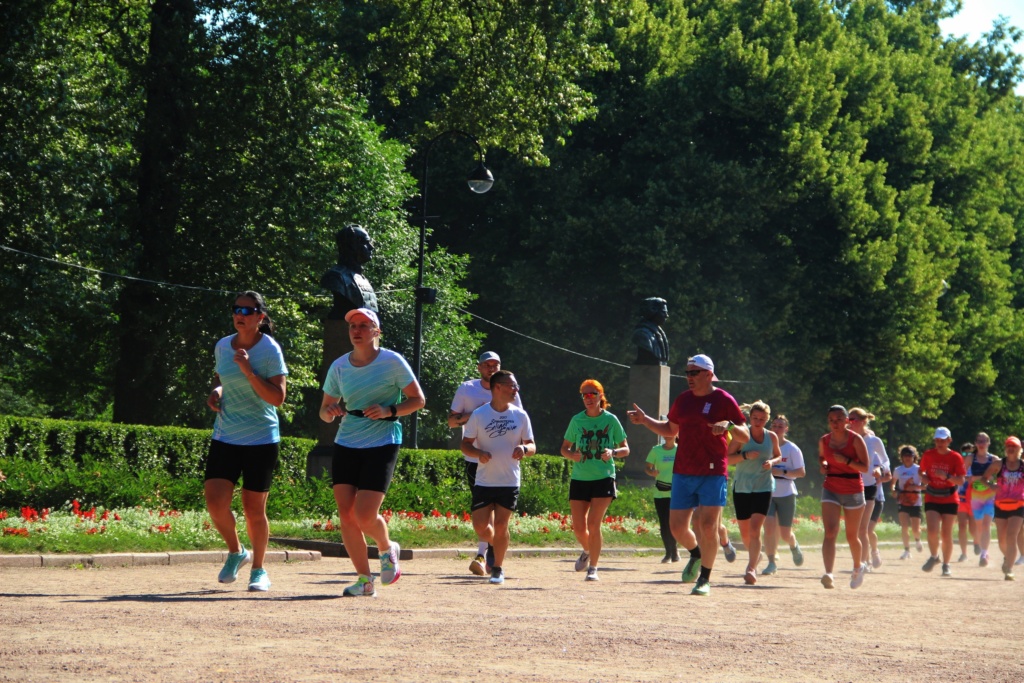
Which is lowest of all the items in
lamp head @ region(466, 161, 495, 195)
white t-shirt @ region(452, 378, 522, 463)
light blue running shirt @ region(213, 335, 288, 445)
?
light blue running shirt @ region(213, 335, 288, 445)

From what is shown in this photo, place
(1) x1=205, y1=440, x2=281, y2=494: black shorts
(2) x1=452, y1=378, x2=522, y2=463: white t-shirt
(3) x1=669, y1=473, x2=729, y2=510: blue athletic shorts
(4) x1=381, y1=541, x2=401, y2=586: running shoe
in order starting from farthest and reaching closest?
(2) x1=452, y1=378, x2=522, y2=463: white t-shirt, (3) x1=669, y1=473, x2=729, y2=510: blue athletic shorts, (4) x1=381, y1=541, x2=401, y2=586: running shoe, (1) x1=205, y1=440, x2=281, y2=494: black shorts

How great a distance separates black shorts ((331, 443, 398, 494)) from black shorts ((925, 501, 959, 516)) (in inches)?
448

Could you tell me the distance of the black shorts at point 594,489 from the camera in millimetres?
13133

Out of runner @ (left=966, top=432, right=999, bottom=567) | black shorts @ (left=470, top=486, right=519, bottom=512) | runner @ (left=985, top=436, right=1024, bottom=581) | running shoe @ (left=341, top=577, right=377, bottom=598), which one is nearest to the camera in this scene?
running shoe @ (left=341, top=577, right=377, bottom=598)

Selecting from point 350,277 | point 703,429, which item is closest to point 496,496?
point 703,429

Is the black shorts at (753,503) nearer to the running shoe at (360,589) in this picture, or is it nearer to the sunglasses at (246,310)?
the running shoe at (360,589)

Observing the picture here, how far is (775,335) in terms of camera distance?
39.2 meters

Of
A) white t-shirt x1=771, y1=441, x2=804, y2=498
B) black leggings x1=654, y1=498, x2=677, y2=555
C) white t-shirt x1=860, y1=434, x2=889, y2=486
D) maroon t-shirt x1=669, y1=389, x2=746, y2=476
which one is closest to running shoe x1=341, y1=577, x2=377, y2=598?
maroon t-shirt x1=669, y1=389, x2=746, y2=476

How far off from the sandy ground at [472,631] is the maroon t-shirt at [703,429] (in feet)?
3.50

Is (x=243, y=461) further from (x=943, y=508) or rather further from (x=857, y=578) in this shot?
(x=943, y=508)

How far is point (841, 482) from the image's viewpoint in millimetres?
14211

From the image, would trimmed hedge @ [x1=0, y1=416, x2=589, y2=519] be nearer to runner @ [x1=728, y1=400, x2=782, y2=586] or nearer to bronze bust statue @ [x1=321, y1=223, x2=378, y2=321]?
bronze bust statue @ [x1=321, y1=223, x2=378, y2=321]

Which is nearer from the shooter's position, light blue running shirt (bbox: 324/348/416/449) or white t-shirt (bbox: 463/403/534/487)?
light blue running shirt (bbox: 324/348/416/449)

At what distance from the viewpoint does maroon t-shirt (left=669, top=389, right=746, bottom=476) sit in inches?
462
